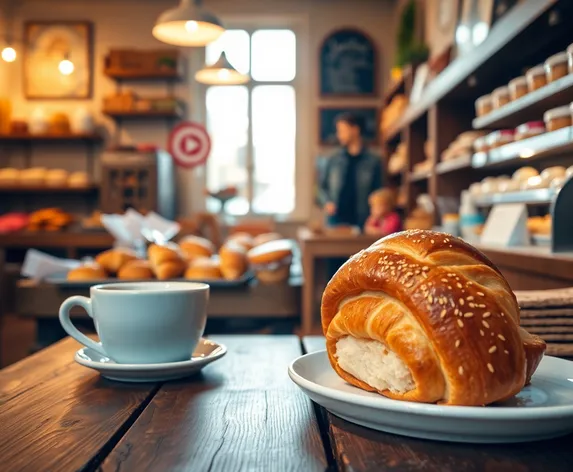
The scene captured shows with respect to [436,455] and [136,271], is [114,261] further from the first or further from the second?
[436,455]

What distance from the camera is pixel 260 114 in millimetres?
7375

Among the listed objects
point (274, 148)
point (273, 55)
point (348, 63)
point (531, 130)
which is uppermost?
point (273, 55)

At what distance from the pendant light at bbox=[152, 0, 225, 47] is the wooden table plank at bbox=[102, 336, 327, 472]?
286 centimetres

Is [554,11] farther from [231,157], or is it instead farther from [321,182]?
[231,157]

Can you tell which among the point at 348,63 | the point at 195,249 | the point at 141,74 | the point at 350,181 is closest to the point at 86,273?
the point at 195,249

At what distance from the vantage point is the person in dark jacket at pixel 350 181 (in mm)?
5746

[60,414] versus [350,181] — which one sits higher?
[350,181]

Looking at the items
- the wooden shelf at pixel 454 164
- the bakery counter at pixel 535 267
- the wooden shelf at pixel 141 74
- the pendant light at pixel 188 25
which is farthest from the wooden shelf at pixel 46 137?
the bakery counter at pixel 535 267

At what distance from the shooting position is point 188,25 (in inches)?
140

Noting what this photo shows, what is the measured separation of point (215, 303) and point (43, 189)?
5390 millimetres

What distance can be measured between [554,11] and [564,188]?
0.72 meters

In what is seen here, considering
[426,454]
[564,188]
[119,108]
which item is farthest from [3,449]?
[119,108]

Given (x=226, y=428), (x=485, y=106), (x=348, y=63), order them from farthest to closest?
(x=348, y=63), (x=485, y=106), (x=226, y=428)

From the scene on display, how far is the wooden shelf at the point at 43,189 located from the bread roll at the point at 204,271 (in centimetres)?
503
